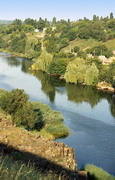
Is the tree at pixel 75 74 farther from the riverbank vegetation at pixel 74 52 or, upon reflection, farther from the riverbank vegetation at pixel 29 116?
the riverbank vegetation at pixel 29 116

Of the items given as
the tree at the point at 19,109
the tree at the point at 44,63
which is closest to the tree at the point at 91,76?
the tree at the point at 44,63

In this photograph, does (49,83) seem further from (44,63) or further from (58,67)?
(44,63)

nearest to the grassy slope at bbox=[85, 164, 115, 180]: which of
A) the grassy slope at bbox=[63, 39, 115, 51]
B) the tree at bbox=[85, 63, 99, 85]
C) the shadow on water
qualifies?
the shadow on water

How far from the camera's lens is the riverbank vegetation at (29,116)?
36.8m

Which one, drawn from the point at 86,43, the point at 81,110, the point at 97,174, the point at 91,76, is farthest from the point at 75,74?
the point at 86,43

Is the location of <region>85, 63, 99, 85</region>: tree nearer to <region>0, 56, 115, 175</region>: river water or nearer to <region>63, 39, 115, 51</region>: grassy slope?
<region>0, 56, 115, 175</region>: river water

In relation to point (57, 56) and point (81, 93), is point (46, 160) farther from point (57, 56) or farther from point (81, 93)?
point (57, 56)

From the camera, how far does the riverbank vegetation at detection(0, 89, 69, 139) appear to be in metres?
36.8

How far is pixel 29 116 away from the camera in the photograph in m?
36.8

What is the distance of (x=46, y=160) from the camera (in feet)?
59.1

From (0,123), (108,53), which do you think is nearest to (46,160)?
(0,123)

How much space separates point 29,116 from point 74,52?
320ft

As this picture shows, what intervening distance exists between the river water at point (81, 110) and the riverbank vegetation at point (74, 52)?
4511 millimetres

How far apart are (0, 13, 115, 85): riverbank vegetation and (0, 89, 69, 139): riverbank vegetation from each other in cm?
3484
